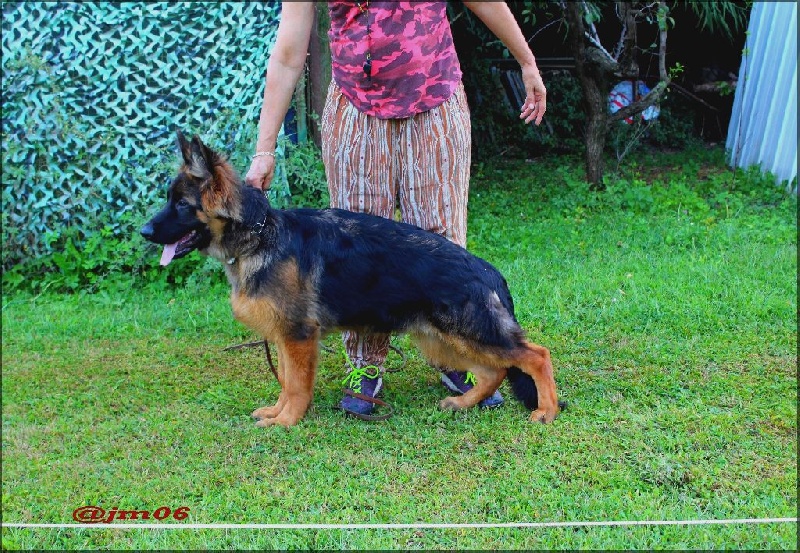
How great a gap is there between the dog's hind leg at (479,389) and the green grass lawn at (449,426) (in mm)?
101

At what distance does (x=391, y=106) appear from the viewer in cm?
404

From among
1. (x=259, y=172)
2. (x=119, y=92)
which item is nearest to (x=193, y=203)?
(x=259, y=172)

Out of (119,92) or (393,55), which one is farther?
(119,92)

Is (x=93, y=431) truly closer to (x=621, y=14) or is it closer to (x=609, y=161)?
(x=621, y=14)

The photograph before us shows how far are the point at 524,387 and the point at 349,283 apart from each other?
114 centimetres

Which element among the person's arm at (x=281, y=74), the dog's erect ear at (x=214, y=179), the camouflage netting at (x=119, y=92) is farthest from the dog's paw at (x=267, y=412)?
the camouflage netting at (x=119, y=92)

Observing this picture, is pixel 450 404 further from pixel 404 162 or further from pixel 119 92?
pixel 119 92

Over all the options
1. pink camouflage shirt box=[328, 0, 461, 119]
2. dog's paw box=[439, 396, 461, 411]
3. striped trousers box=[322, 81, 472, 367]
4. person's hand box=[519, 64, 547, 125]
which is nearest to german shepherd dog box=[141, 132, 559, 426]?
striped trousers box=[322, 81, 472, 367]

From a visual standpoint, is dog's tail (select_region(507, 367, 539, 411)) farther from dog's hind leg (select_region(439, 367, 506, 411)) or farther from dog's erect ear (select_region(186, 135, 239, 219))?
dog's erect ear (select_region(186, 135, 239, 219))

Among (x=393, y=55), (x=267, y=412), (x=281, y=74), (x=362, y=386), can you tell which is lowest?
(x=267, y=412)

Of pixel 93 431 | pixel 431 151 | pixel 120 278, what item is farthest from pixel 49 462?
pixel 120 278

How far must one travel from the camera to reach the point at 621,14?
9000mm

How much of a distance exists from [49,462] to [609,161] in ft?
28.6

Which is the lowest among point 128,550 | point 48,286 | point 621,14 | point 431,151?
point 48,286
